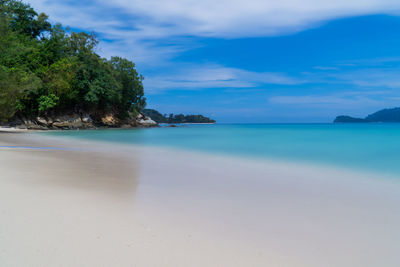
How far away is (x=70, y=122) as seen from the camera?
109 ft

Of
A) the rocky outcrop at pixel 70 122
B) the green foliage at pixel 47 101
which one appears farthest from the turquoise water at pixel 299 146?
the rocky outcrop at pixel 70 122

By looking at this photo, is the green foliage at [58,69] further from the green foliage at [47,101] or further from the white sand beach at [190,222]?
the white sand beach at [190,222]

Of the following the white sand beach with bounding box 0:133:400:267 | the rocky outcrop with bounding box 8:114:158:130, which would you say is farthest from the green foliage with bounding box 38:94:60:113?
the white sand beach with bounding box 0:133:400:267

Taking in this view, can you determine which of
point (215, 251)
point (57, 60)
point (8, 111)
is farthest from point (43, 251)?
point (57, 60)

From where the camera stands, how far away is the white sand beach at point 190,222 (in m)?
2.08

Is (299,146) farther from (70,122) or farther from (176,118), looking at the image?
(176,118)

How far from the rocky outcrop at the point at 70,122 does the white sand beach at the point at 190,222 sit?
28703 millimetres

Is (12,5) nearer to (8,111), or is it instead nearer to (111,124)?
(111,124)

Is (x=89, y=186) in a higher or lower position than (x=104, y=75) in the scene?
lower

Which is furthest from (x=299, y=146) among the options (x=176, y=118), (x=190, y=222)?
(x=176, y=118)

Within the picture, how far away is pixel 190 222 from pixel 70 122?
34.4 metres

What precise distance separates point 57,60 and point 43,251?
34033mm

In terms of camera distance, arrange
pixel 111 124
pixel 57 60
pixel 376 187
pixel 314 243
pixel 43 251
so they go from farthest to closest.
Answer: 1. pixel 111 124
2. pixel 57 60
3. pixel 376 187
4. pixel 314 243
5. pixel 43 251

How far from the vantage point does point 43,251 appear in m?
2.04
